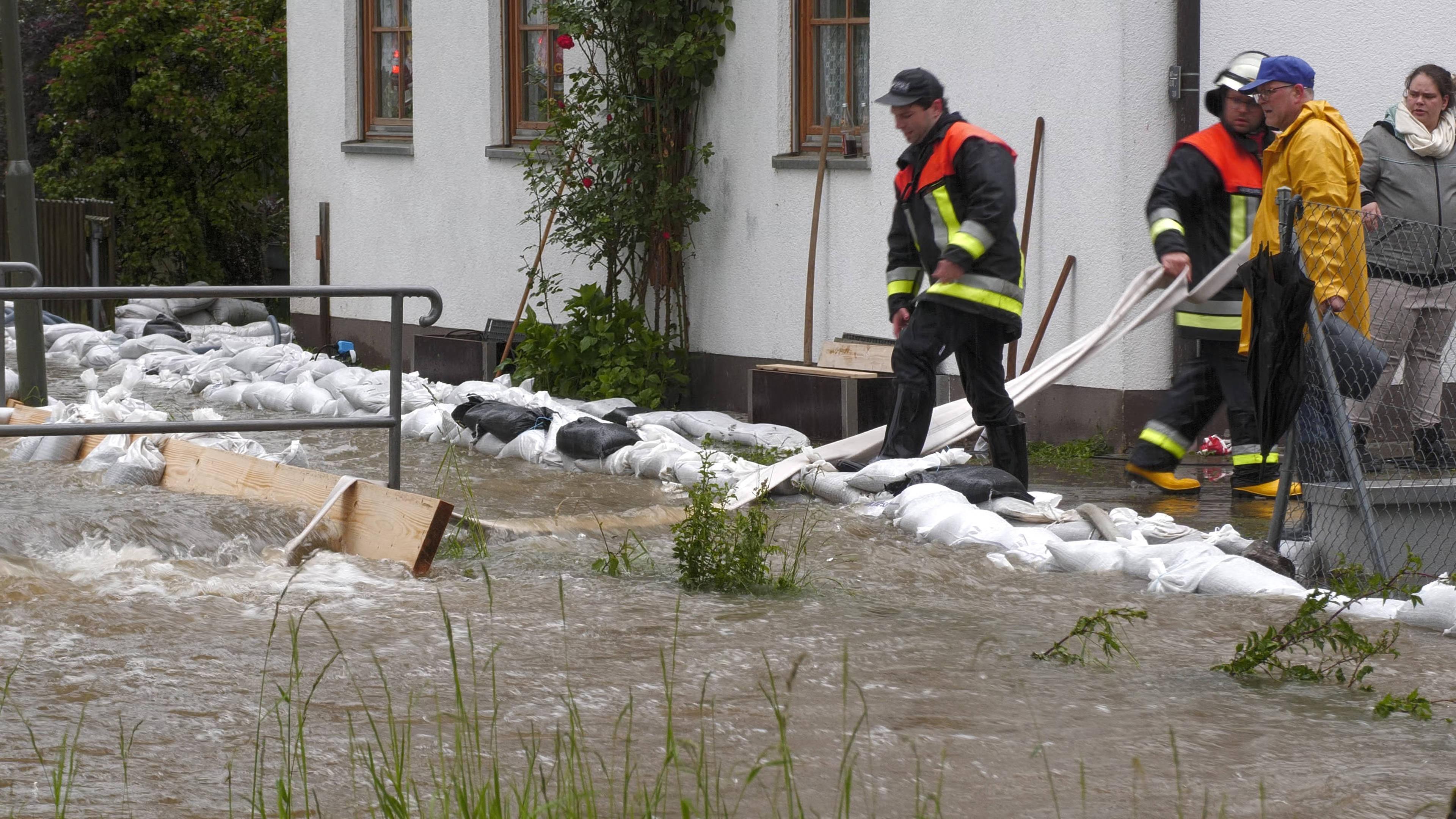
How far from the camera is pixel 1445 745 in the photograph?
3.77m

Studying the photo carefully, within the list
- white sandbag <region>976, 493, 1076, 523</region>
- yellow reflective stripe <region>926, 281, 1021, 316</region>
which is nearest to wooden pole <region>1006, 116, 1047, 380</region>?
yellow reflective stripe <region>926, 281, 1021, 316</region>

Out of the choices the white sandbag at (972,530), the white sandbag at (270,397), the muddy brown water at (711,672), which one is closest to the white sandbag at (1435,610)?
the muddy brown water at (711,672)

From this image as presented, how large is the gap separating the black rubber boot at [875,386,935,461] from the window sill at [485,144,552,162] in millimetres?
5112

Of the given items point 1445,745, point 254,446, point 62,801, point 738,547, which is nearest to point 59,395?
point 254,446

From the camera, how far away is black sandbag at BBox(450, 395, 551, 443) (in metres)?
8.87

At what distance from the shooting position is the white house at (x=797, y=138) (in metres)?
8.45

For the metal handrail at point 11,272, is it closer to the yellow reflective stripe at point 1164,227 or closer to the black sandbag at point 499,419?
the black sandbag at point 499,419

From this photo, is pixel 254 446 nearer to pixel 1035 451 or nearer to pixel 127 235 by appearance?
pixel 1035 451

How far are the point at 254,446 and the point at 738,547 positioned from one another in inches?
123

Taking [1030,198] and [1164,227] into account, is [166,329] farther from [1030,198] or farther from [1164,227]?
[1164,227]

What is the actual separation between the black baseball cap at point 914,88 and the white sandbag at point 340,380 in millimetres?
4730

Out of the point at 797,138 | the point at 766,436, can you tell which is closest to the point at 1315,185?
the point at 766,436

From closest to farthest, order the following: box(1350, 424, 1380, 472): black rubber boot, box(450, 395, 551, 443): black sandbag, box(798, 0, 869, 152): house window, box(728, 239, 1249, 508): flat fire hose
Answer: box(1350, 424, 1380, 472): black rubber boot → box(728, 239, 1249, 508): flat fire hose → box(450, 395, 551, 443): black sandbag → box(798, 0, 869, 152): house window

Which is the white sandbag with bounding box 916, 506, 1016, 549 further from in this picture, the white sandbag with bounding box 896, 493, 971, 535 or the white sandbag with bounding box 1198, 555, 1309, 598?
the white sandbag with bounding box 1198, 555, 1309, 598
